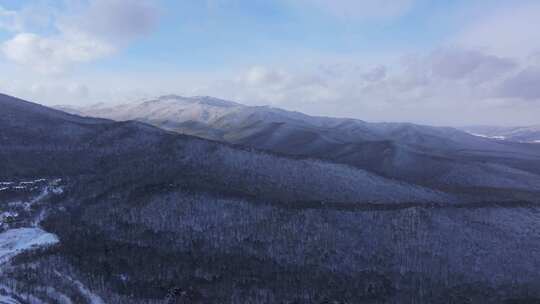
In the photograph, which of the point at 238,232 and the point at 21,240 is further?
A: the point at 238,232

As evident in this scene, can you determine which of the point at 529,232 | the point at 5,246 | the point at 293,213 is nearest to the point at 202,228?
the point at 293,213

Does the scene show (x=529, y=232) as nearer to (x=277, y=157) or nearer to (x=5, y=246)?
(x=277, y=157)

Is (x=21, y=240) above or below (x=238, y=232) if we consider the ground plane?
below

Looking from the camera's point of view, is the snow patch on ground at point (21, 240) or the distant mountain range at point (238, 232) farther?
the snow patch on ground at point (21, 240)
